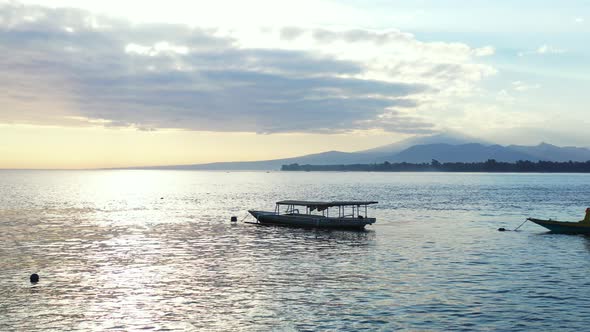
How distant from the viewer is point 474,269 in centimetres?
4984

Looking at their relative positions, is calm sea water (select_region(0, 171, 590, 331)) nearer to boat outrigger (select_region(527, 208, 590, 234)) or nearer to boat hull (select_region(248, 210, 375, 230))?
boat outrigger (select_region(527, 208, 590, 234))

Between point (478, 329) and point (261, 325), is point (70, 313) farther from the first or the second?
point (478, 329)

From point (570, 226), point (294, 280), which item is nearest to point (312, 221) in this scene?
point (570, 226)

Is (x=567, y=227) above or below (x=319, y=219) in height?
below

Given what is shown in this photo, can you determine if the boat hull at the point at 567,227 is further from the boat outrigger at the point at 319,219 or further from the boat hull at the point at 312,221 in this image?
the boat hull at the point at 312,221

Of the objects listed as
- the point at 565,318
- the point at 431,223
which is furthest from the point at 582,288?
the point at 431,223

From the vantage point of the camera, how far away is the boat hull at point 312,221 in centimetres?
8438

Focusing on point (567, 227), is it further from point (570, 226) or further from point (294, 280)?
point (294, 280)

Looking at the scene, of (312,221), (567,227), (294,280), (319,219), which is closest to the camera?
(294,280)

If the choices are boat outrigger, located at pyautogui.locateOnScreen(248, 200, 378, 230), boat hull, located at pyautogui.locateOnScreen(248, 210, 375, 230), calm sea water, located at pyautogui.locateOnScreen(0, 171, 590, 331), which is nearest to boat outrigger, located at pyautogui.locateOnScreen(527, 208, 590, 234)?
calm sea water, located at pyautogui.locateOnScreen(0, 171, 590, 331)

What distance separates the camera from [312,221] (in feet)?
285

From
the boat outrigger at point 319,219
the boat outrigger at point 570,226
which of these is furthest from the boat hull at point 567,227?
the boat outrigger at point 319,219

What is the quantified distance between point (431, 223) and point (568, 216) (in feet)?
116

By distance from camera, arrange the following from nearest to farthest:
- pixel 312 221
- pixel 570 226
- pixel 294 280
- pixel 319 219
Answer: pixel 294 280
pixel 570 226
pixel 319 219
pixel 312 221
